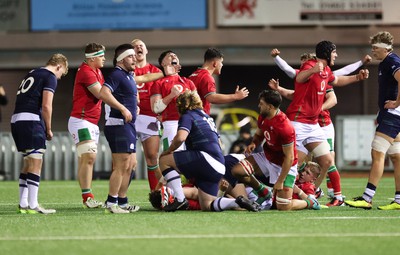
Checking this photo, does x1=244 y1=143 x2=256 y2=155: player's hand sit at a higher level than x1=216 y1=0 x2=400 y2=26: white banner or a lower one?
lower

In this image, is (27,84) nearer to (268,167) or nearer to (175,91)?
(175,91)

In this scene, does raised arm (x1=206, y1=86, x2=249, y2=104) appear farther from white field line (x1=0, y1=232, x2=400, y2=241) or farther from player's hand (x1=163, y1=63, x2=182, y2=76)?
white field line (x1=0, y1=232, x2=400, y2=241)

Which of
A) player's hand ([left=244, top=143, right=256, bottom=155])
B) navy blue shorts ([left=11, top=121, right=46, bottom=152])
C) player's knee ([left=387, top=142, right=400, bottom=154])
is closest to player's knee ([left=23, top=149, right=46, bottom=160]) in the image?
navy blue shorts ([left=11, top=121, right=46, bottom=152])

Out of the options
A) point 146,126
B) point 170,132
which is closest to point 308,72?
point 170,132

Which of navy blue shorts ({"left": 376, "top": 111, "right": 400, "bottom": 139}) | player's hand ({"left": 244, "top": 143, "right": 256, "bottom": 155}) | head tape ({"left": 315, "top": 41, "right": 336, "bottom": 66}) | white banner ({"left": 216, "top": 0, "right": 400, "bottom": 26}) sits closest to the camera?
navy blue shorts ({"left": 376, "top": 111, "right": 400, "bottom": 139})

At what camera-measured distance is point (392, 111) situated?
12.0 meters

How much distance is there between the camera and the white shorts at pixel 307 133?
1294cm

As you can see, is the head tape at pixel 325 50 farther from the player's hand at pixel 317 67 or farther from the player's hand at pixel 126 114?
the player's hand at pixel 126 114

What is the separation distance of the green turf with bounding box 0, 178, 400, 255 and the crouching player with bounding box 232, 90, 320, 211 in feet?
0.94

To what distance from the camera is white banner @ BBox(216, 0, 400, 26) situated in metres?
27.2

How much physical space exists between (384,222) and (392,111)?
2128mm

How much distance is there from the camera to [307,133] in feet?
42.5

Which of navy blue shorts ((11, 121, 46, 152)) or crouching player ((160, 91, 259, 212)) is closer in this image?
crouching player ((160, 91, 259, 212))

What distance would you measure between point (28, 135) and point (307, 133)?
337 cm
